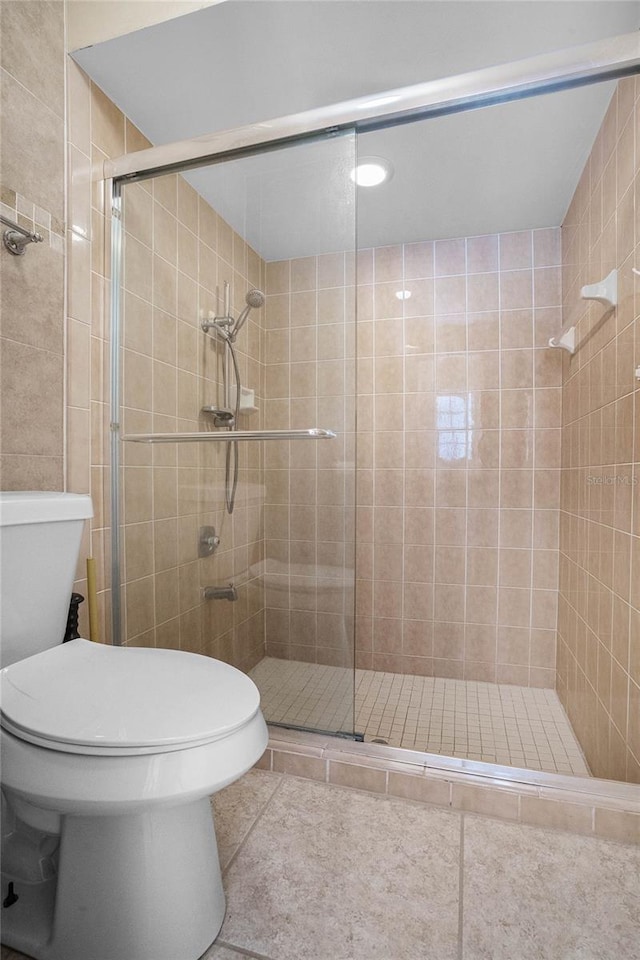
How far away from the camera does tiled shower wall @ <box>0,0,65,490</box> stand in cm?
121

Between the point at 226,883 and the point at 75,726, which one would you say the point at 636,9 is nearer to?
the point at 75,726

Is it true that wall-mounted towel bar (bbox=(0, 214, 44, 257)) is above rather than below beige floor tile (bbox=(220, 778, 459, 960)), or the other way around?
above

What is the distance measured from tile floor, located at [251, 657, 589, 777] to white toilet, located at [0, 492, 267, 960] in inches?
21.7

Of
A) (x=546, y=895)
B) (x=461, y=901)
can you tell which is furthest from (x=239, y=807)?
(x=546, y=895)

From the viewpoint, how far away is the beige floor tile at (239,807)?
42.0 inches

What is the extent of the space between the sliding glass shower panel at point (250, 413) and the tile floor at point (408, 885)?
12.8 inches

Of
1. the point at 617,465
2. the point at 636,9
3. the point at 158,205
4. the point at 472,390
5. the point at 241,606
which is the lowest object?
the point at 241,606

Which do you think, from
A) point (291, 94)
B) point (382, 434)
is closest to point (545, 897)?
point (382, 434)

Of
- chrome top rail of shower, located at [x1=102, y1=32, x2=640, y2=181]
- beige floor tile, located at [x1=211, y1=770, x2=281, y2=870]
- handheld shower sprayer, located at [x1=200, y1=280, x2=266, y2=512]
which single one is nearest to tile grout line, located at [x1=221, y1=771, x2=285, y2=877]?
beige floor tile, located at [x1=211, y1=770, x2=281, y2=870]

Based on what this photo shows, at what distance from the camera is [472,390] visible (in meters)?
2.30

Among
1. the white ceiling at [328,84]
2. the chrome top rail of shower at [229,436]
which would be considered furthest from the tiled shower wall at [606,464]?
the chrome top rail of shower at [229,436]

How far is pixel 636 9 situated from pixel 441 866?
2.11 metres

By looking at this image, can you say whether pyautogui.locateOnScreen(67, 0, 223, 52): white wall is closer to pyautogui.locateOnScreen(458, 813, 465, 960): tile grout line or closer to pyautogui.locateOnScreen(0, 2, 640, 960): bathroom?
pyautogui.locateOnScreen(0, 2, 640, 960): bathroom

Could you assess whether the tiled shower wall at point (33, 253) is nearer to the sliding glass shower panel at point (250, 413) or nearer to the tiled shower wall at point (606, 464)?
the sliding glass shower panel at point (250, 413)
